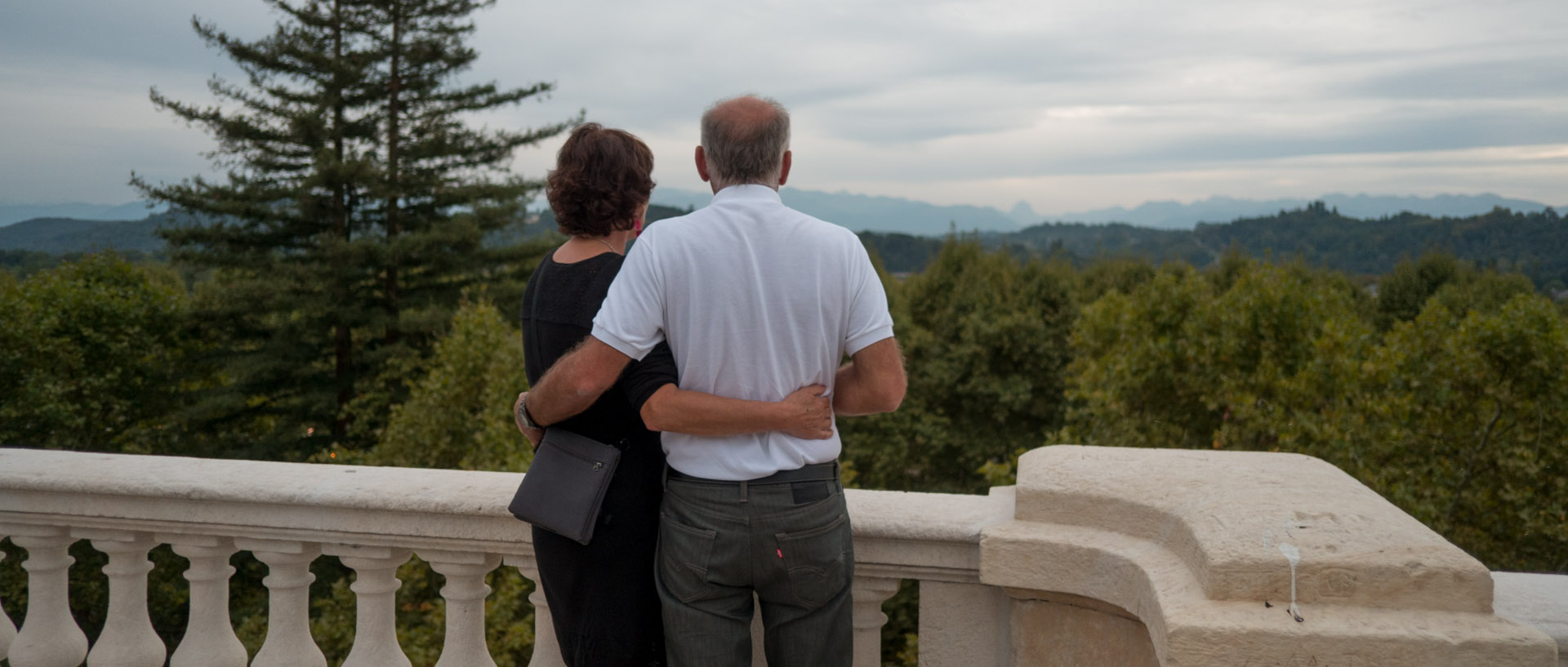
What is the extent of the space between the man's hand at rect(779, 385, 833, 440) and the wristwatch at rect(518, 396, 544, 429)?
20.8 inches

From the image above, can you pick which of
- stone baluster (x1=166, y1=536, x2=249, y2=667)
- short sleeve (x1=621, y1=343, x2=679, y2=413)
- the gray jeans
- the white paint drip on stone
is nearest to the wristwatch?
short sleeve (x1=621, y1=343, x2=679, y2=413)

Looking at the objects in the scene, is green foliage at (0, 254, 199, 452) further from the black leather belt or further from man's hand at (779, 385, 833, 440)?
man's hand at (779, 385, 833, 440)

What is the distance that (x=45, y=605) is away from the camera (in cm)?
270

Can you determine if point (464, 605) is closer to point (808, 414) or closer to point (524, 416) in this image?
point (524, 416)

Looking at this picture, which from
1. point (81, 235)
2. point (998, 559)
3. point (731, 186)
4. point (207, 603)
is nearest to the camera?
point (731, 186)

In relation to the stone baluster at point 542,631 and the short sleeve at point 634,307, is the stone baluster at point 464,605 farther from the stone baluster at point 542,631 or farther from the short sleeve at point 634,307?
the short sleeve at point 634,307

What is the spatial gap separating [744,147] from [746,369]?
0.44m

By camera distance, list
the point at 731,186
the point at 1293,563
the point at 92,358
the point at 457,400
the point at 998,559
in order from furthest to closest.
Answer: the point at 92,358 < the point at 457,400 < the point at 998,559 < the point at 731,186 < the point at 1293,563

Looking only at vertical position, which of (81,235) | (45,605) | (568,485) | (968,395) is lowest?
(968,395)

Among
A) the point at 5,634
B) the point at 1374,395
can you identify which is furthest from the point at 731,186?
the point at 1374,395

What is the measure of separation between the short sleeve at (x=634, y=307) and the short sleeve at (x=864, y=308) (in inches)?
14.9

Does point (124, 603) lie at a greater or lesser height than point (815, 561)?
lesser

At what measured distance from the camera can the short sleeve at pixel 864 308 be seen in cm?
196

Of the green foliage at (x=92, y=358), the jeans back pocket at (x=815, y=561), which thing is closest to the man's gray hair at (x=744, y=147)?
the jeans back pocket at (x=815, y=561)
